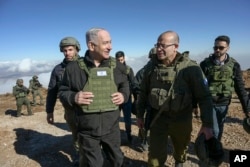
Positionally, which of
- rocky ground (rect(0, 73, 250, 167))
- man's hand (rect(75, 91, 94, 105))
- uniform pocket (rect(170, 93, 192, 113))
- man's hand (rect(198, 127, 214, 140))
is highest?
man's hand (rect(75, 91, 94, 105))

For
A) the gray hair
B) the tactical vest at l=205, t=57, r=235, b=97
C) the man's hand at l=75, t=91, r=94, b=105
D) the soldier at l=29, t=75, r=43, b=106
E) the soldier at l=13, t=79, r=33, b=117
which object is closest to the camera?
the man's hand at l=75, t=91, r=94, b=105

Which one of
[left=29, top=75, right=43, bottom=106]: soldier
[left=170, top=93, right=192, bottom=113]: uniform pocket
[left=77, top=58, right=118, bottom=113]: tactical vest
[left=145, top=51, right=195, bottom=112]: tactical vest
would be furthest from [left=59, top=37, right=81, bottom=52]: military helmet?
[left=29, top=75, right=43, bottom=106]: soldier

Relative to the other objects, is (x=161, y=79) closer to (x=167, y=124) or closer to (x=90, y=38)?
(x=167, y=124)

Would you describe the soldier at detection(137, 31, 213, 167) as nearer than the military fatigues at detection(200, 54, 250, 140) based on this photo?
Yes

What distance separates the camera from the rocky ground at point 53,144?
5.93 m

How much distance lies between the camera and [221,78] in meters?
4.80

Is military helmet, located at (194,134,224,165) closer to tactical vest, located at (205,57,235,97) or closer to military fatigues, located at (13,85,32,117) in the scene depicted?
tactical vest, located at (205,57,235,97)

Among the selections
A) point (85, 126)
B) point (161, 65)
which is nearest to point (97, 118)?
point (85, 126)

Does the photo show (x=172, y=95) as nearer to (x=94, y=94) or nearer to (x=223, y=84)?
(x=94, y=94)

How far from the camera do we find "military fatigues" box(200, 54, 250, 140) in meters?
4.81

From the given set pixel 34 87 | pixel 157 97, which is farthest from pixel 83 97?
pixel 34 87

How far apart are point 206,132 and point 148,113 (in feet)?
3.26

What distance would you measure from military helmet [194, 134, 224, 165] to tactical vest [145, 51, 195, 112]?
59 cm

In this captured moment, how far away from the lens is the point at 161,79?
3.68m
